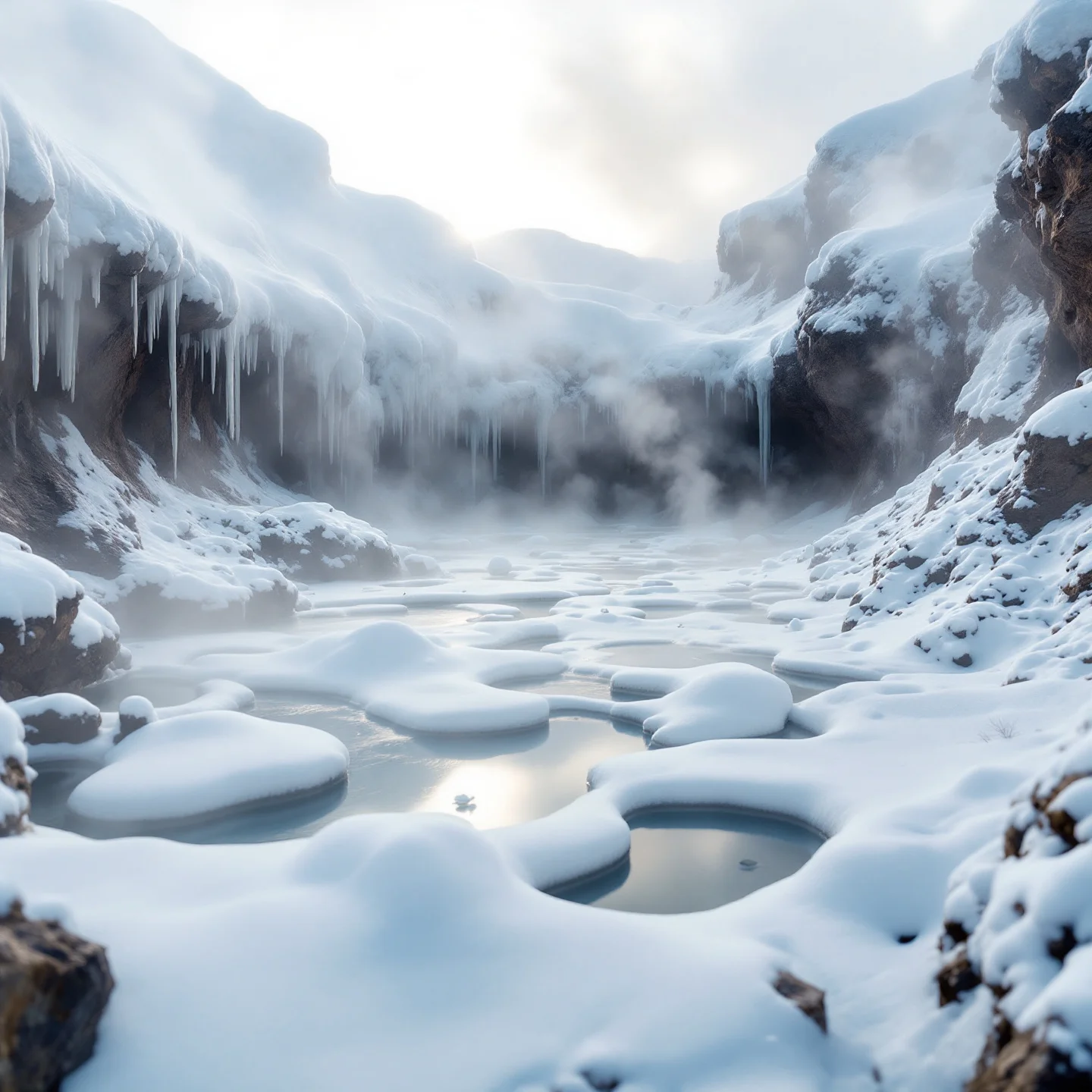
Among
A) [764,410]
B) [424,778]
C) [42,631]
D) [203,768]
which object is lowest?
[424,778]

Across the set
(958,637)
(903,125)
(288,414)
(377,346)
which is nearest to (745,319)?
(903,125)

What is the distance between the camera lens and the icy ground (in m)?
2.60

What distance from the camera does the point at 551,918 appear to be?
10.8 feet

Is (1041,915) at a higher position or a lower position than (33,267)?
lower

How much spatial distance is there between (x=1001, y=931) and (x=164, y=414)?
742 inches

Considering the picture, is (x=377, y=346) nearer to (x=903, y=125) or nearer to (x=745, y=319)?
(x=745, y=319)

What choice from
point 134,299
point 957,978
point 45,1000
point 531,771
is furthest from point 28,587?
point 134,299

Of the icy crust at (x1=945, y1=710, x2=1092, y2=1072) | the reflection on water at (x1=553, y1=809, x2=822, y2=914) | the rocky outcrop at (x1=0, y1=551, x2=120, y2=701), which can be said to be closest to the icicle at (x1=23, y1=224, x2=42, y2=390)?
the rocky outcrop at (x1=0, y1=551, x2=120, y2=701)

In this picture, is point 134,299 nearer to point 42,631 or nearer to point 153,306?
→ point 153,306

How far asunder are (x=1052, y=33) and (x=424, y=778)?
512 inches

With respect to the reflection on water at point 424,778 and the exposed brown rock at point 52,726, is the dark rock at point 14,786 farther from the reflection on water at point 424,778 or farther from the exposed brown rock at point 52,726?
the exposed brown rock at point 52,726

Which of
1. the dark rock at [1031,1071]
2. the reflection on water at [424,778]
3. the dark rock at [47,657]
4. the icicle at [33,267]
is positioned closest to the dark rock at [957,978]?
the dark rock at [1031,1071]

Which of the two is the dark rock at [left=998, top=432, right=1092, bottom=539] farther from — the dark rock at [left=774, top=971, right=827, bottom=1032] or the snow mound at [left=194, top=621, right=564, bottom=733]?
the dark rock at [left=774, top=971, right=827, bottom=1032]

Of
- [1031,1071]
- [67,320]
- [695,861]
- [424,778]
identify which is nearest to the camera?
[1031,1071]
